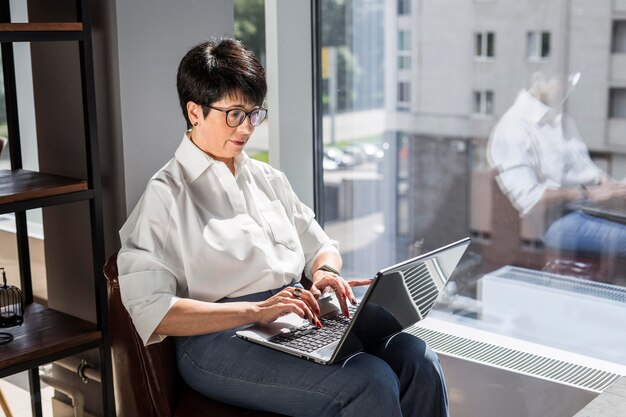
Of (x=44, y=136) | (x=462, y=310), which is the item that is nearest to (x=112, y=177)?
(x=44, y=136)

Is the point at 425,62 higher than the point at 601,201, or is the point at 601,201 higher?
the point at 425,62

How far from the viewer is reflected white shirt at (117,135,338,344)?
6.19 feet

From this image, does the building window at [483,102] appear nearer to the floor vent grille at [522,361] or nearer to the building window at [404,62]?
the building window at [404,62]

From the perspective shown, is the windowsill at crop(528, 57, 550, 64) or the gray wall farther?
the windowsill at crop(528, 57, 550, 64)

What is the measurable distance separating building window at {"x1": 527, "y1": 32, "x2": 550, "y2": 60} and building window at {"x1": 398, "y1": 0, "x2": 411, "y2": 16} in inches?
18.8

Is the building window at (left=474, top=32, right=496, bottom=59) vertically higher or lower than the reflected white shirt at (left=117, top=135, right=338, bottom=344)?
higher

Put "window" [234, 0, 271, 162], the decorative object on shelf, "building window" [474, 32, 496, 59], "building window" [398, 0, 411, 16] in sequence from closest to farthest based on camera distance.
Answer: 1. the decorative object on shelf
2. "building window" [474, 32, 496, 59]
3. "building window" [398, 0, 411, 16]
4. "window" [234, 0, 271, 162]

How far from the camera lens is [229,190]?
6.87 feet

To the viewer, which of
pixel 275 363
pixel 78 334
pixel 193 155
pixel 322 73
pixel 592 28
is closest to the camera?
pixel 275 363

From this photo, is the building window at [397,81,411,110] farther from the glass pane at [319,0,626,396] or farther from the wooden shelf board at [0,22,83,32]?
the wooden shelf board at [0,22,83,32]

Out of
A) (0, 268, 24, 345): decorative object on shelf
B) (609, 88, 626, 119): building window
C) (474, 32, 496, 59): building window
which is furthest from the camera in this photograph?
(474, 32, 496, 59): building window

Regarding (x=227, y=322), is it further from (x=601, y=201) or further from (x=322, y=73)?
(x=322, y=73)

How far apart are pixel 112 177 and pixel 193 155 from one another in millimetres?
501

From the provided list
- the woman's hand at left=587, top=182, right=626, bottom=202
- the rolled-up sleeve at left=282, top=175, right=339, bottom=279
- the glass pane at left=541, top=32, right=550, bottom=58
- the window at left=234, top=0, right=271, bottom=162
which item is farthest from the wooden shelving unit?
the woman's hand at left=587, top=182, right=626, bottom=202
